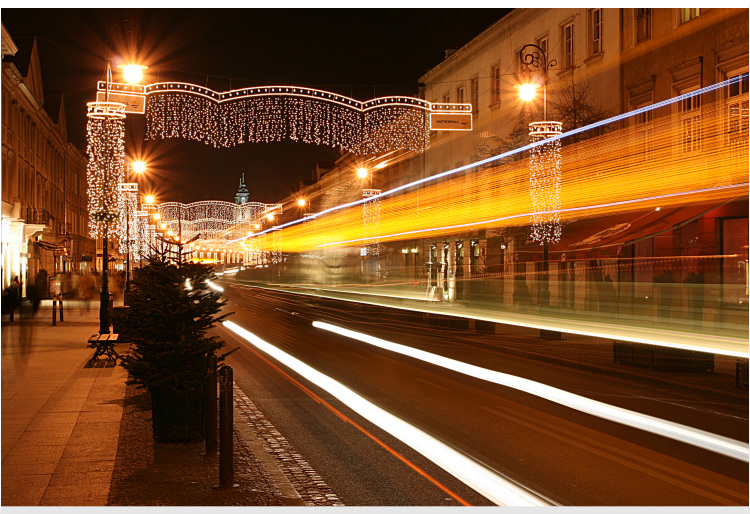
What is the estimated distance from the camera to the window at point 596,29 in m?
28.1

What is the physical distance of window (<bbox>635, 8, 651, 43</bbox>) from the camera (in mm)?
24938

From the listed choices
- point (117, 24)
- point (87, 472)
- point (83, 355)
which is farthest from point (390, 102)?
point (87, 472)

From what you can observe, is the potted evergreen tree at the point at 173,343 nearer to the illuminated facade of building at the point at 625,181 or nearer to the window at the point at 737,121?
the illuminated facade of building at the point at 625,181

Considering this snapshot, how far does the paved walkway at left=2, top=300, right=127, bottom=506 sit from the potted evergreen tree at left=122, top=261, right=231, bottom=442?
0.68 metres

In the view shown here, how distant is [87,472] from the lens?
6254 mm

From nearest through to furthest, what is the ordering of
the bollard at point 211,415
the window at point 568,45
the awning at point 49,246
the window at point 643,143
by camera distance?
the bollard at point 211,415 < the window at point 643,143 < the window at point 568,45 < the awning at point 49,246

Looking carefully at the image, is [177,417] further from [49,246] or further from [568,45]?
[49,246]

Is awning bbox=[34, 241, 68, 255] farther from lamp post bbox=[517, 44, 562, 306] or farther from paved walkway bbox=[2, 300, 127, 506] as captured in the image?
lamp post bbox=[517, 44, 562, 306]

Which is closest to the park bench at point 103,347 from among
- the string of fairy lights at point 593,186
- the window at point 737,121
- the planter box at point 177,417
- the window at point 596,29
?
the planter box at point 177,417

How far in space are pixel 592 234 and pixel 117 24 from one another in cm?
1306

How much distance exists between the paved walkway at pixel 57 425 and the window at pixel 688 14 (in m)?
19.9

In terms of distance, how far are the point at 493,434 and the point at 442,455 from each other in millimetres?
1181

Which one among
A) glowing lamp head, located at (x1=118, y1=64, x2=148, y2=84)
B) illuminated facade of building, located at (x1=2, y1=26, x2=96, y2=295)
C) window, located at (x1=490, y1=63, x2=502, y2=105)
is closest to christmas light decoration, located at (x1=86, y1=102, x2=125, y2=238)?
glowing lamp head, located at (x1=118, y1=64, x2=148, y2=84)

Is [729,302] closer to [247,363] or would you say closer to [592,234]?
[592,234]
